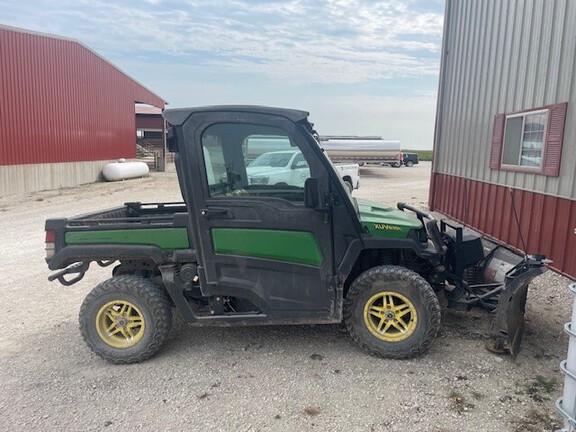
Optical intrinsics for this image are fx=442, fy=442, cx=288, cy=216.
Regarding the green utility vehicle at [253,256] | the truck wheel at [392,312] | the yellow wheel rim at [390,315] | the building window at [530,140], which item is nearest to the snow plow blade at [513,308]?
the green utility vehicle at [253,256]

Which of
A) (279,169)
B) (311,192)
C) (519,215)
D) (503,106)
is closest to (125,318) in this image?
(279,169)

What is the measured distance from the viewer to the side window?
362 cm

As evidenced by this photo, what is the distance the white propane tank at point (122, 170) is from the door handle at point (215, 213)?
20574mm

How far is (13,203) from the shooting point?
13.9 m

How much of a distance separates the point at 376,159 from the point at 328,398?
27392 millimetres

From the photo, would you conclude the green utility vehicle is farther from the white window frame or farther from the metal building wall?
→ the white window frame

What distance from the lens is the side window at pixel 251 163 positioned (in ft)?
11.9

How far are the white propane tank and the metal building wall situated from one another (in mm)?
16337

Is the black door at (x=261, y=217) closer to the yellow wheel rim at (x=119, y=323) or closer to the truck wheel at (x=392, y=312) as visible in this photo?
the truck wheel at (x=392, y=312)

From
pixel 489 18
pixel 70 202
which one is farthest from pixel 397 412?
pixel 70 202

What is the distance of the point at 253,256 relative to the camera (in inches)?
145

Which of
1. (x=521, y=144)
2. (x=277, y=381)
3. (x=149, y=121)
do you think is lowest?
(x=277, y=381)

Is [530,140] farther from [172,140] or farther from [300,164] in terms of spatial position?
[172,140]

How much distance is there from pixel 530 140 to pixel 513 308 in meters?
4.64
